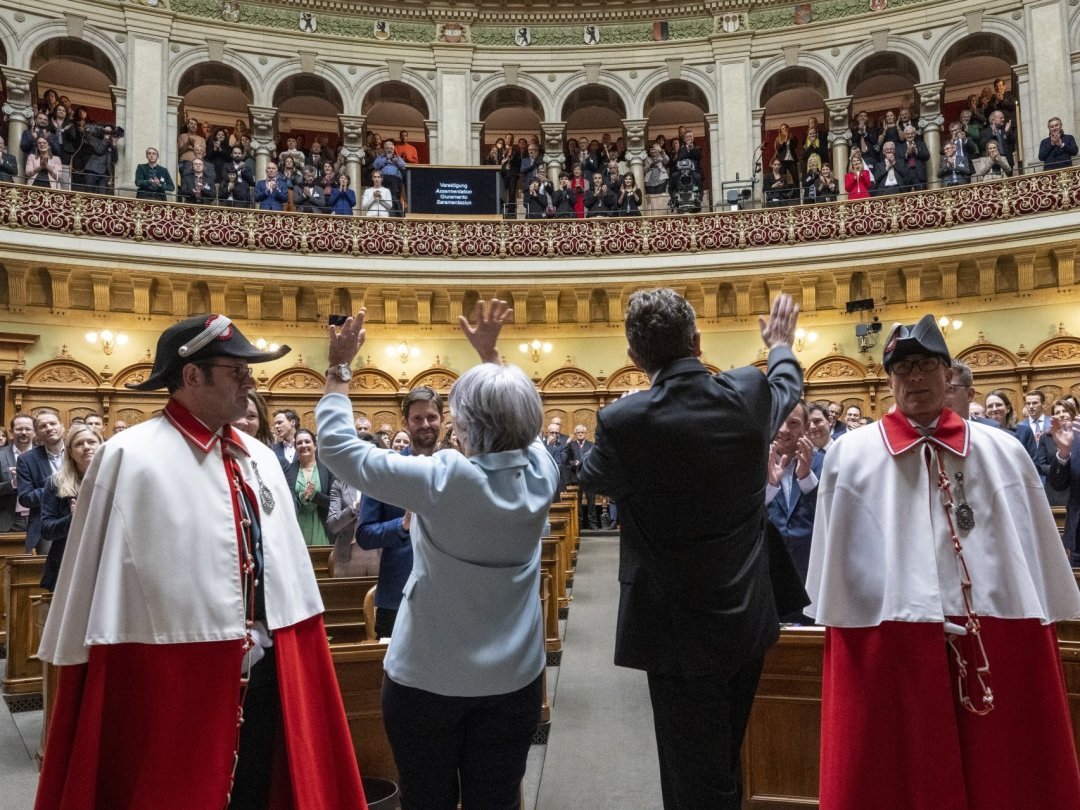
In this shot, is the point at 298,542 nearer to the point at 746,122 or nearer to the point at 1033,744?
the point at 1033,744

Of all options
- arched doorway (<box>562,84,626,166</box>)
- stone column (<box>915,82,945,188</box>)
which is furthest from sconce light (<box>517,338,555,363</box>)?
stone column (<box>915,82,945,188</box>)

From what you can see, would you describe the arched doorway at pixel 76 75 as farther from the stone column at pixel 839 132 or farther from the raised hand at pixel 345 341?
the raised hand at pixel 345 341

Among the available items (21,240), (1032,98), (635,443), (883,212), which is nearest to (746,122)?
(883,212)

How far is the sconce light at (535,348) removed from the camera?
1422cm

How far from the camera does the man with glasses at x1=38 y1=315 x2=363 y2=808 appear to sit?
1.92m

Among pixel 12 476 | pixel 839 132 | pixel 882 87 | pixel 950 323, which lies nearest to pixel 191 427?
pixel 12 476

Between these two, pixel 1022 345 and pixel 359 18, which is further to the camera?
pixel 359 18

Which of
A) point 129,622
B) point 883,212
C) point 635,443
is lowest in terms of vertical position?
point 129,622

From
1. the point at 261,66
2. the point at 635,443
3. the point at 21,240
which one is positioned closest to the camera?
the point at 635,443

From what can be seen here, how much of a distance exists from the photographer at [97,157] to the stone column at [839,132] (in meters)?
11.5

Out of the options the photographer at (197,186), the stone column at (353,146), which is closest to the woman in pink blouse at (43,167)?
the photographer at (197,186)

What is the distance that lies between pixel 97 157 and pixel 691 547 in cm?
1379

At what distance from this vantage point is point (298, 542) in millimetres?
2277

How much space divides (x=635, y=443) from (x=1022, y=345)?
485 inches
